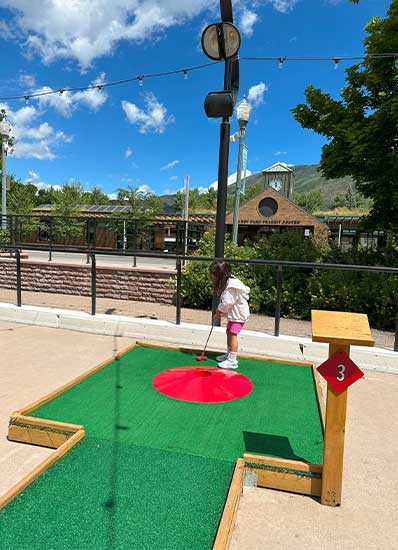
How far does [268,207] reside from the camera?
29.8 m

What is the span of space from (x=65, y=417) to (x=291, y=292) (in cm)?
504

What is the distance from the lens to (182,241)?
11.4 m

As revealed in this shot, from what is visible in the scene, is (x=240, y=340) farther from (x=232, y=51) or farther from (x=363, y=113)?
(x=363, y=113)

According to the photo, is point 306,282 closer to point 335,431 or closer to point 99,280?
point 99,280

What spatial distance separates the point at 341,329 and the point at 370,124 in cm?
645

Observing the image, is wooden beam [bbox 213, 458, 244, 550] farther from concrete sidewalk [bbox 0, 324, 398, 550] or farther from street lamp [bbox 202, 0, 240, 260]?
street lamp [bbox 202, 0, 240, 260]

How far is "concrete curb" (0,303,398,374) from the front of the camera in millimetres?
4684

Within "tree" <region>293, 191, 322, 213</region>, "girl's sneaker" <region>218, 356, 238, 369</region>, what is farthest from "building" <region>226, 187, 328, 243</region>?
"tree" <region>293, 191, 322, 213</region>

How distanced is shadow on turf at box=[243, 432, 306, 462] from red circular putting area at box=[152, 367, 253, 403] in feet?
1.93

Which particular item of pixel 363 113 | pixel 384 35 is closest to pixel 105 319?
pixel 363 113

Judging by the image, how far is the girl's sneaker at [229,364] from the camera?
13.6 feet

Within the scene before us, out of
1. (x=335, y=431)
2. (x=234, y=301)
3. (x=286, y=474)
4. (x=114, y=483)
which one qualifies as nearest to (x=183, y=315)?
(x=234, y=301)

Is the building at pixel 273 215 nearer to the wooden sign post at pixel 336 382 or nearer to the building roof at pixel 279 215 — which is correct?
the building roof at pixel 279 215

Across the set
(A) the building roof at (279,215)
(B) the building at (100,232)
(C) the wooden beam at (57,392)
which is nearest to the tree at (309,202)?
(A) the building roof at (279,215)
